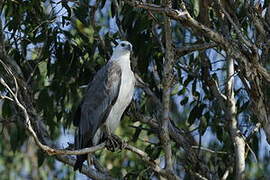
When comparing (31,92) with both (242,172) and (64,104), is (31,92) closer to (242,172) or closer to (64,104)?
(64,104)

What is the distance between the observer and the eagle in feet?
21.6

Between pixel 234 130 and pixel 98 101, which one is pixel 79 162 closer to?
pixel 98 101

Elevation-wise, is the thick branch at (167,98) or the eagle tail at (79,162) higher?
the thick branch at (167,98)

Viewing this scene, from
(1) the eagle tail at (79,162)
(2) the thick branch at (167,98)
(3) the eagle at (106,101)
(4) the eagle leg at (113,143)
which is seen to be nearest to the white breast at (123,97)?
(3) the eagle at (106,101)

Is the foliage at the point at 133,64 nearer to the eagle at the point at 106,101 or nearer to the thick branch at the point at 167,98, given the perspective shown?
the eagle at the point at 106,101

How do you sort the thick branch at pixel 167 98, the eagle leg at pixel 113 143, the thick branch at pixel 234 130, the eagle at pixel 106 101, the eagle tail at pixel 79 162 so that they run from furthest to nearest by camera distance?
the eagle at pixel 106 101 → the eagle leg at pixel 113 143 → the thick branch at pixel 234 130 → the eagle tail at pixel 79 162 → the thick branch at pixel 167 98

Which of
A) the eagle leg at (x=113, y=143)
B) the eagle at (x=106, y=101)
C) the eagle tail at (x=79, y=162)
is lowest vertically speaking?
the eagle tail at (x=79, y=162)

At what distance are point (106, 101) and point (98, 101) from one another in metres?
0.09

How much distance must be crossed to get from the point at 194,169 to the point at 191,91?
0.93m

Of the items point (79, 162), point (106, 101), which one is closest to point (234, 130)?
point (106, 101)

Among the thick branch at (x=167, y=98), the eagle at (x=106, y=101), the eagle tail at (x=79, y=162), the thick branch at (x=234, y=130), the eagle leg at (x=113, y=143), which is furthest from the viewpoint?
the eagle at (x=106, y=101)

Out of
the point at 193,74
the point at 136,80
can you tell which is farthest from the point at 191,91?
the point at 136,80

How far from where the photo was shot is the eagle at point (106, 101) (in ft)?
21.6

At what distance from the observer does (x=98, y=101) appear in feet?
22.1
